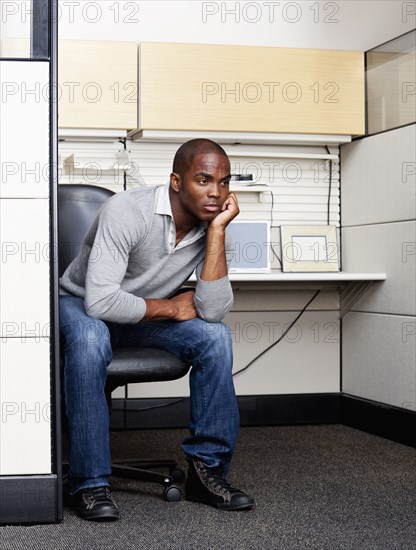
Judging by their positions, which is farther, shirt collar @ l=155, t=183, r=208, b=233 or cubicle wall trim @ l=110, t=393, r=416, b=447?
cubicle wall trim @ l=110, t=393, r=416, b=447

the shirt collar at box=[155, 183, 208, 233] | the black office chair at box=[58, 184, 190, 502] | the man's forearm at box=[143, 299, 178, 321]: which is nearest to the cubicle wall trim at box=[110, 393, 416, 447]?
the black office chair at box=[58, 184, 190, 502]

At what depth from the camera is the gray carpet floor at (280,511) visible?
2.14m

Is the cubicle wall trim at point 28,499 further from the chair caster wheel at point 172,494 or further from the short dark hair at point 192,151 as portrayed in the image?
the short dark hair at point 192,151

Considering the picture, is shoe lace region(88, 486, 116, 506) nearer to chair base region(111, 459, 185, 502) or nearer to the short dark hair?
chair base region(111, 459, 185, 502)

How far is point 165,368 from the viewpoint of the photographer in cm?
250

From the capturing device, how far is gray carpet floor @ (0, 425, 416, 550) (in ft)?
7.02

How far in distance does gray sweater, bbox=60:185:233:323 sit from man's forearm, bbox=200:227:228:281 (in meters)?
0.02

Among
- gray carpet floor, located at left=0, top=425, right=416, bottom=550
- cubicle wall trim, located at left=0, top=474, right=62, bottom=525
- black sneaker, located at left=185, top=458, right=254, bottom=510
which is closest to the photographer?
gray carpet floor, located at left=0, top=425, right=416, bottom=550

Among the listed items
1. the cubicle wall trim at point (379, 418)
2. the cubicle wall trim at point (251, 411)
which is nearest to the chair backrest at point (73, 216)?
the cubicle wall trim at point (251, 411)

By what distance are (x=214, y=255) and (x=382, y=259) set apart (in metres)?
1.39

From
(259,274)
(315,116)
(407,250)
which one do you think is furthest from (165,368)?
(315,116)

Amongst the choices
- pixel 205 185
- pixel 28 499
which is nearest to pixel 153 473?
pixel 28 499

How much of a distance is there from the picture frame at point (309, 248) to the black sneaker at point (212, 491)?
5.11 ft

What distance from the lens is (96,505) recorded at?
2.30 meters
